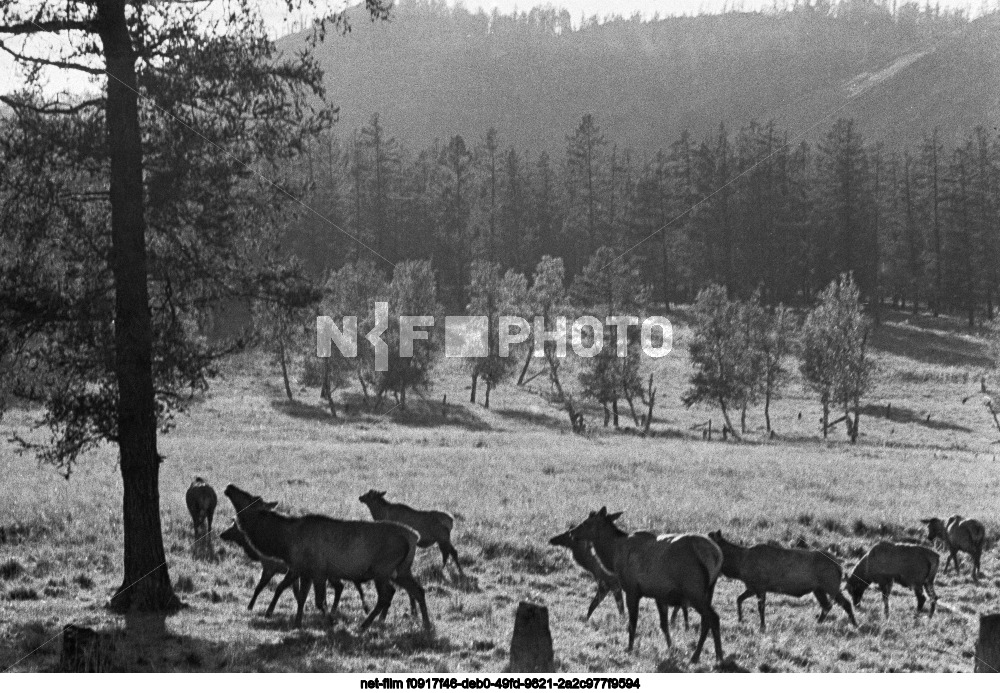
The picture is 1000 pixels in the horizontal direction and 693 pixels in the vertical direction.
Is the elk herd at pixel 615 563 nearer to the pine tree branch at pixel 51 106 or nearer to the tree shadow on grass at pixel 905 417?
the pine tree branch at pixel 51 106

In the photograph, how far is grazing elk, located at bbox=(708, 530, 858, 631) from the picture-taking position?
1322 centimetres

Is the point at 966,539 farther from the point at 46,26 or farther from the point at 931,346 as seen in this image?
the point at 931,346

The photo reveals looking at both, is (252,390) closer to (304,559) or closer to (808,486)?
(808,486)

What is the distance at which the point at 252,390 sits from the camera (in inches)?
2554

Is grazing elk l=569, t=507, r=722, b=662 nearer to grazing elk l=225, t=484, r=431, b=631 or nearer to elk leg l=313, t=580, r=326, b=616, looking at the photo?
grazing elk l=225, t=484, r=431, b=631

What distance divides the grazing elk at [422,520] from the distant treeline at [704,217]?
2867 inches

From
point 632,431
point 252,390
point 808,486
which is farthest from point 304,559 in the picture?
point 252,390

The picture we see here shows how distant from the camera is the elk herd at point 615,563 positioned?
35.8 feet

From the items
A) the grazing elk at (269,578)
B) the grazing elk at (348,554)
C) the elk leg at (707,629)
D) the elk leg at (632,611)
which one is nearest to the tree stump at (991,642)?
the elk leg at (707,629)

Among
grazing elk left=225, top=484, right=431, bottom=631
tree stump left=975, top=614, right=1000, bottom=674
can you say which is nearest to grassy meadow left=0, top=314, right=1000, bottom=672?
grazing elk left=225, top=484, right=431, bottom=631

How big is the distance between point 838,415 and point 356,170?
196 feet

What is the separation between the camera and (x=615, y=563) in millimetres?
11828

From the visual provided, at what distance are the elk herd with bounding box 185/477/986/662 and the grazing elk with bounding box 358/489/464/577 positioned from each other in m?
0.02

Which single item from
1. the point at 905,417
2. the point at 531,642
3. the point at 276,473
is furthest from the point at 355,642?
the point at 905,417
